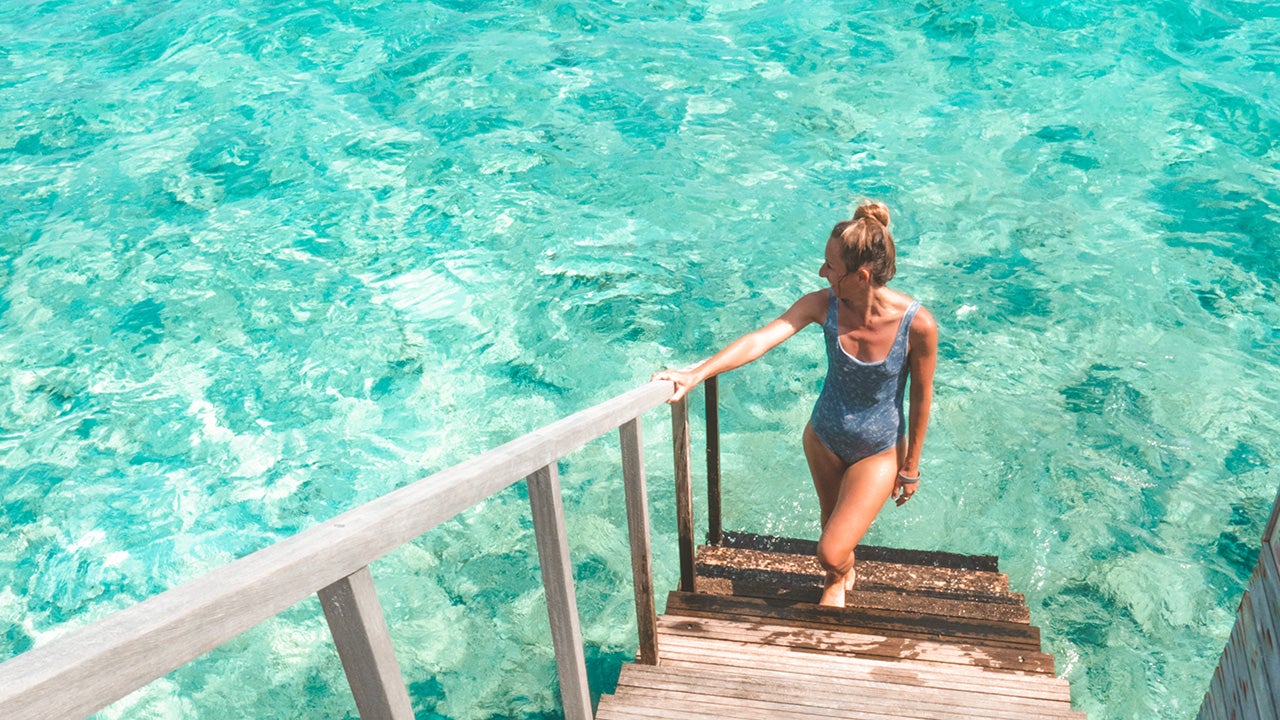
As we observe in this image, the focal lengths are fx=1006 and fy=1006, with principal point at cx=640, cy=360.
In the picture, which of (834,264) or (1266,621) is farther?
(834,264)

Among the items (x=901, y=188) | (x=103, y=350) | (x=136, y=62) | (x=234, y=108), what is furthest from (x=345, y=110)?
(x=901, y=188)

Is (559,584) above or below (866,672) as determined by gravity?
above

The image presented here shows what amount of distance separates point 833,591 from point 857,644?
0.52 metres

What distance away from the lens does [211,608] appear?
122 centimetres

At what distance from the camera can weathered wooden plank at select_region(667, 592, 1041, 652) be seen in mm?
4020

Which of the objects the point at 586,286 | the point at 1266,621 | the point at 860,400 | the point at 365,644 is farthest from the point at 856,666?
the point at 586,286

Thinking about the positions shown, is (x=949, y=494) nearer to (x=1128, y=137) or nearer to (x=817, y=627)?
(x=817, y=627)

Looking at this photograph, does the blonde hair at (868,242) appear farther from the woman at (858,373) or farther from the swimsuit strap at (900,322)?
the swimsuit strap at (900,322)

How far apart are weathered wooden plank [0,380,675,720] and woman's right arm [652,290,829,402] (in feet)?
5.36

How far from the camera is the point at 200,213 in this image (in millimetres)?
10141

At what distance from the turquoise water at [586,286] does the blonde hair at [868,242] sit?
3127mm

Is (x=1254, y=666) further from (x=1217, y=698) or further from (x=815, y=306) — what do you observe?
(x=815, y=306)

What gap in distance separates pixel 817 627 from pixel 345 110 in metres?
9.84

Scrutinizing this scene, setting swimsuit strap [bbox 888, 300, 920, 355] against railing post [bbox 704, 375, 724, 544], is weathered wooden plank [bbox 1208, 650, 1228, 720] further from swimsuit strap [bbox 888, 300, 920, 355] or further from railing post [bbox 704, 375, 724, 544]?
railing post [bbox 704, 375, 724, 544]
